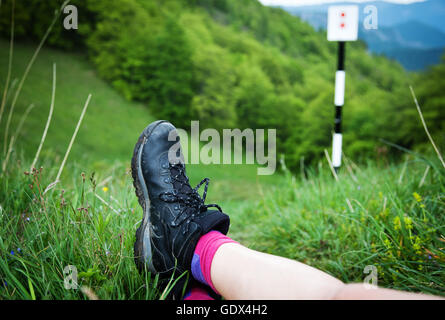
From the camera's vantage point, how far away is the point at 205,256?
958mm

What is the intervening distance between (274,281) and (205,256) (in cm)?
27

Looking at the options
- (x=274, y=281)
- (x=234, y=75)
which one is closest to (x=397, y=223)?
(x=274, y=281)

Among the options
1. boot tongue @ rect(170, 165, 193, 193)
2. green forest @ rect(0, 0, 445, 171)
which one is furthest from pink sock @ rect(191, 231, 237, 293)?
green forest @ rect(0, 0, 445, 171)

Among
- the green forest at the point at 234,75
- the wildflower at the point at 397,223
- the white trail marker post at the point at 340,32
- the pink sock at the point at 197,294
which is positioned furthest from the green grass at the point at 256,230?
the green forest at the point at 234,75

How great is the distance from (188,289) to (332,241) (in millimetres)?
883

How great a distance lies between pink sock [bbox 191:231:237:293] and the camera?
0.93 metres

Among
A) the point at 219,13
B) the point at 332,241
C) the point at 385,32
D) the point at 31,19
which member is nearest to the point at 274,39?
the point at 219,13

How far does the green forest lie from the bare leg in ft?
27.0

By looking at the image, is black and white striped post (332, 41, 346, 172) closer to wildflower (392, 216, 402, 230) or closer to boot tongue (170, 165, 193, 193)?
wildflower (392, 216, 402, 230)

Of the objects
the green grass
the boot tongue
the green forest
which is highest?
the green forest

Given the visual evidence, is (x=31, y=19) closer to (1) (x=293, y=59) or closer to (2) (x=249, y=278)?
(2) (x=249, y=278)

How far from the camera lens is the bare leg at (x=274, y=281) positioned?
0.68 meters

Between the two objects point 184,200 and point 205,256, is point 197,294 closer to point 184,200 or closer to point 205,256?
point 205,256
